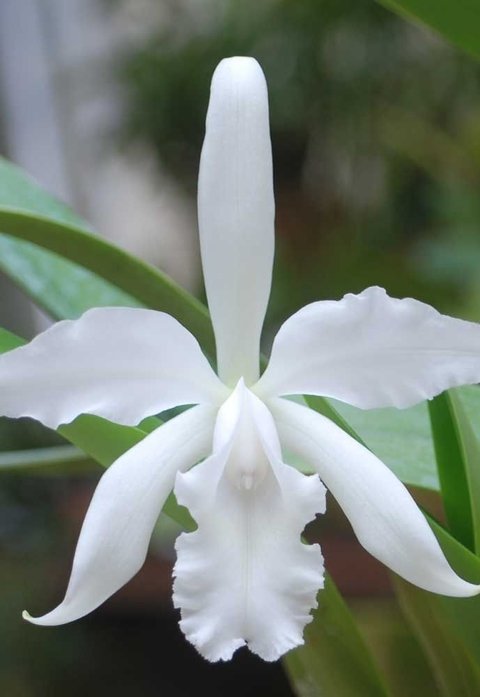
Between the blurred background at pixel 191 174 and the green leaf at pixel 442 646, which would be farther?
the blurred background at pixel 191 174

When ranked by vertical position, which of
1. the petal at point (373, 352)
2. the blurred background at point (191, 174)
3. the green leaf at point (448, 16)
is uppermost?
the blurred background at point (191, 174)

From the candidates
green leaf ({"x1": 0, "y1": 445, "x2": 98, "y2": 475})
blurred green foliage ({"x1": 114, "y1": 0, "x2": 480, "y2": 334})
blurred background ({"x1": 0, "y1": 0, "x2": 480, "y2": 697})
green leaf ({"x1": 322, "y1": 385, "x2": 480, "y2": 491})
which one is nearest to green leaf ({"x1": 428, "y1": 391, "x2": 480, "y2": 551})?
green leaf ({"x1": 322, "y1": 385, "x2": 480, "y2": 491})

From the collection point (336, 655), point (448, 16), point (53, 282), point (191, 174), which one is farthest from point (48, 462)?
point (191, 174)

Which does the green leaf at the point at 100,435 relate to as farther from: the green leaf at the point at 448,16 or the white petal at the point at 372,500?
the green leaf at the point at 448,16

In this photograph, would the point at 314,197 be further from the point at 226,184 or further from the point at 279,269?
the point at 226,184

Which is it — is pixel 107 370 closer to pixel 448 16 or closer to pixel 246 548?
pixel 246 548

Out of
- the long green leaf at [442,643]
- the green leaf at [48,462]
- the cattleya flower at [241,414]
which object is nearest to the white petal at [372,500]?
the cattleya flower at [241,414]
